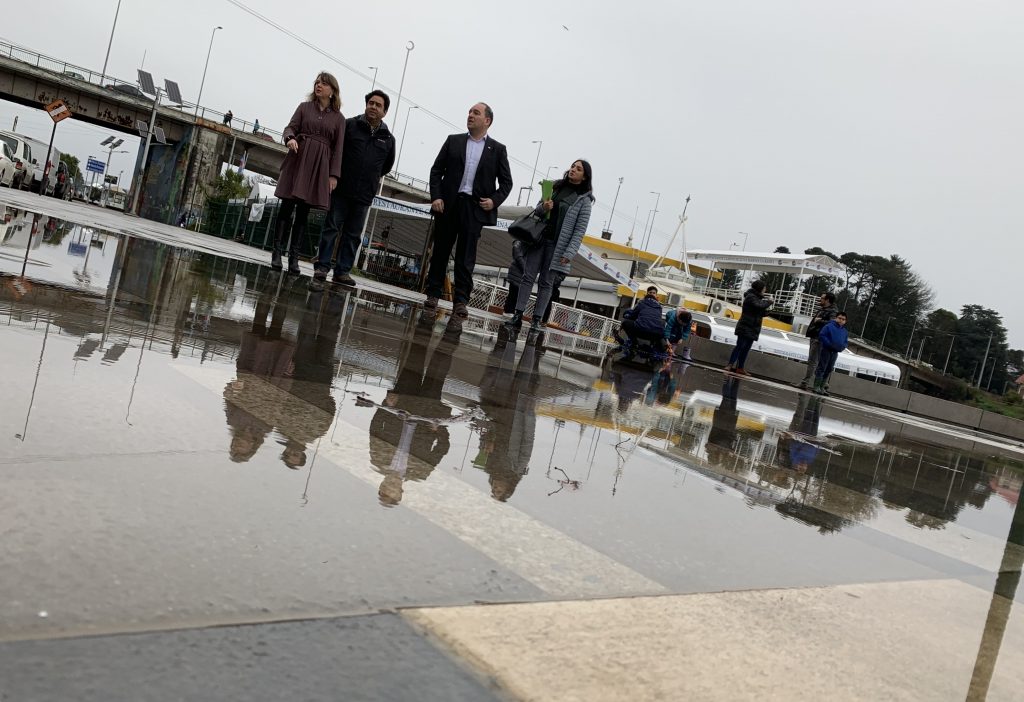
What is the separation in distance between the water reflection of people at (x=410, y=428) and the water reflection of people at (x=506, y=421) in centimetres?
16

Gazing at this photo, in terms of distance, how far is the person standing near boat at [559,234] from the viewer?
9844 millimetres

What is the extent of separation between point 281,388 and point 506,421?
0.94 meters

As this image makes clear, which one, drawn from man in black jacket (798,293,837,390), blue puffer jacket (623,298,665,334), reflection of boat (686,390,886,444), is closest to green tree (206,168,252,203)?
man in black jacket (798,293,837,390)

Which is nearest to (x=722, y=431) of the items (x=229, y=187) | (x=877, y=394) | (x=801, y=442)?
(x=801, y=442)

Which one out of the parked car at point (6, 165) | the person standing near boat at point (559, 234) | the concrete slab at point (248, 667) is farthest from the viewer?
the parked car at point (6, 165)

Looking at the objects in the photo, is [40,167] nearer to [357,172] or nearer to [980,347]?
[357,172]

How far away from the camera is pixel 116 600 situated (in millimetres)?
1222

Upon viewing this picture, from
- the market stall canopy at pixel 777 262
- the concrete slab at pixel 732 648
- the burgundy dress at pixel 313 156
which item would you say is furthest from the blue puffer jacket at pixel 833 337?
the market stall canopy at pixel 777 262

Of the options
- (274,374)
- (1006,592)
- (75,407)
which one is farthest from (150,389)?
(1006,592)

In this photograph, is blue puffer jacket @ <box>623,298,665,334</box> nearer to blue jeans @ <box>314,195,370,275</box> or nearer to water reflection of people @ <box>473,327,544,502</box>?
blue jeans @ <box>314,195,370,275</box>

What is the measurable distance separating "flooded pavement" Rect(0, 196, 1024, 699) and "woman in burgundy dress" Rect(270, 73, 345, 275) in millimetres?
3893

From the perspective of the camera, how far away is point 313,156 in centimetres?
886

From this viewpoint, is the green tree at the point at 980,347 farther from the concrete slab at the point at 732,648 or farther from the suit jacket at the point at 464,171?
the concrete slab at the point at 732,648

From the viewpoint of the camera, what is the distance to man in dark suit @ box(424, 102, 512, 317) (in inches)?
348
